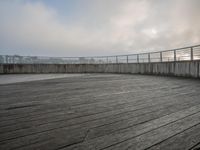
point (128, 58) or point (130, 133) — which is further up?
point (128, 58)

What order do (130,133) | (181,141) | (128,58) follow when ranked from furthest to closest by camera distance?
(128,58)
(130,133)
(181,141)

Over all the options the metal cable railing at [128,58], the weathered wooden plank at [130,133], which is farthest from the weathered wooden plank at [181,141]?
the metal cable railing at [128,58]

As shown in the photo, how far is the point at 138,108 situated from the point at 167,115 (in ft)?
1.60

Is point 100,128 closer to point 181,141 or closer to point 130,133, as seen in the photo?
point 130,133

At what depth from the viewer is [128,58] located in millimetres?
14039

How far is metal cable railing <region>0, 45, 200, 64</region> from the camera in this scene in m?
8.64

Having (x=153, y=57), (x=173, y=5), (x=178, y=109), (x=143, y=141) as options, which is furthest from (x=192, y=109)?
(x=173, y=5)

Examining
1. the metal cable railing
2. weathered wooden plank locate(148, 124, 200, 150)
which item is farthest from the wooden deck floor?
the metal cable railing

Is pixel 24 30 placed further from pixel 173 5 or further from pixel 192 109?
pixel 192 109

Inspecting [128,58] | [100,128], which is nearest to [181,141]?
[100,128]

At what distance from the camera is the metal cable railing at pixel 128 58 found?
340 inches

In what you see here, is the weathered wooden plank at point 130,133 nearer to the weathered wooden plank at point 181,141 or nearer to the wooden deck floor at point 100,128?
the wooden deck floor at point 100,128

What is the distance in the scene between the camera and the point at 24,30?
21703mm

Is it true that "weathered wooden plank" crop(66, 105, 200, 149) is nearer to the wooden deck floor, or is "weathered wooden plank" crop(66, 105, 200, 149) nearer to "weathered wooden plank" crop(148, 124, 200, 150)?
the wooden deck floor
